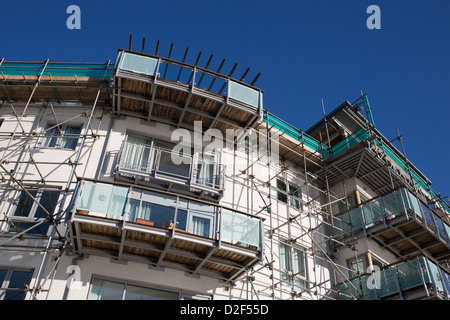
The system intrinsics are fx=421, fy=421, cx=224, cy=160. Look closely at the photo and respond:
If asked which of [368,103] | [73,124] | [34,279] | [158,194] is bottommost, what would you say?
[34,279]

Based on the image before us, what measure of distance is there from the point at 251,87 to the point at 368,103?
27.2 ft

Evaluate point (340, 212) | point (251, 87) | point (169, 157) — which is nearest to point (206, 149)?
point (169, 157)

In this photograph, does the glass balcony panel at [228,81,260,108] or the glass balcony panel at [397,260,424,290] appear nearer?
the glass balcony panel at [397,260,424,290]

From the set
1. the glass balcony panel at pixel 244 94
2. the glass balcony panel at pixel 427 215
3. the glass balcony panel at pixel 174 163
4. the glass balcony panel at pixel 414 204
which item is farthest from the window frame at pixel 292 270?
the glass balcony panel at pixel 244 94

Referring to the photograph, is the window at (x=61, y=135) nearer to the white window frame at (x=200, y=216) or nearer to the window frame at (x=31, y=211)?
the window frame at (x=31, y=211)

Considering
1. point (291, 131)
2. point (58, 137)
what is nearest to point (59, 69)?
point (58, 137)

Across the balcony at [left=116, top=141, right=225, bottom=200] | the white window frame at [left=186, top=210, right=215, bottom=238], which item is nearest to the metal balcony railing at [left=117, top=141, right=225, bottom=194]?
the balcony at [left=116, top=141, right=225, bottom=200]

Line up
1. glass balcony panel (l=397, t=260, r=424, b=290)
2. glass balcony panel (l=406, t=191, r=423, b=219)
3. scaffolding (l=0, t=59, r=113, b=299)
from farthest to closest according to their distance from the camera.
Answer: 1. glass balcony panel (l=406, t=191, r=423, b=219)
2. glass balcony panel (l=397, t=260, r=424, b=290)
3. scaffolding (l=0, t=59, r=113, b=299)

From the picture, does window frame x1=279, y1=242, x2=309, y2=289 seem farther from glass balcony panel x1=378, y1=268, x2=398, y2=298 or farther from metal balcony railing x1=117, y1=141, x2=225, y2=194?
metal balcony railing x1=117, y1=141, x2=225, y2=194

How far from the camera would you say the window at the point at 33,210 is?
13703 millimetres

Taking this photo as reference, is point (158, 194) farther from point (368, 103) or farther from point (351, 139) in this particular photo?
point (368, 103)

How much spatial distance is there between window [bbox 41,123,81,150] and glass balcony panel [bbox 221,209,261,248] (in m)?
6.52

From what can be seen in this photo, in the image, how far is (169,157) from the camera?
1641 centimetres

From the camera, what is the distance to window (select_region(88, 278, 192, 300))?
12828 millimetres
